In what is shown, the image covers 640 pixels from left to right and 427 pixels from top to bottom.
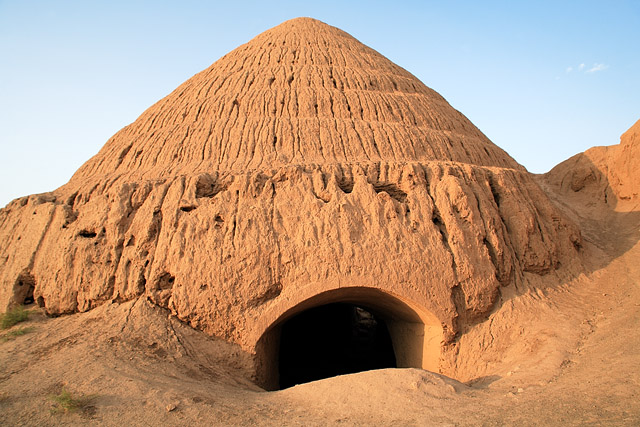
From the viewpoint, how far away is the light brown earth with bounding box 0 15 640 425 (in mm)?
5750

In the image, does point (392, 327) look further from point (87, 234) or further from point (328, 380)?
point (87, 234)

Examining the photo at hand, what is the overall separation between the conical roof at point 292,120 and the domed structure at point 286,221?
5cm

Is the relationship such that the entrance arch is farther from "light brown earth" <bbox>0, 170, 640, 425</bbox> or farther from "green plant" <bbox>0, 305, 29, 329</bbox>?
"green plant" <bbox>0, 305, 29, 329</bbox>

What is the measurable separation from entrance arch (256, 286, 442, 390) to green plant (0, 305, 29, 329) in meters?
4.23

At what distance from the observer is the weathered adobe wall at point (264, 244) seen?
7527 millimetres

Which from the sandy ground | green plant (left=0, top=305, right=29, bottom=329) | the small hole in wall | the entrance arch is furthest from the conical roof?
the sandy ground

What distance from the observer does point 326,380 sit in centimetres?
645

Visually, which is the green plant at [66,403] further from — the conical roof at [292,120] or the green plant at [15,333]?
the conical roof at [292,120]

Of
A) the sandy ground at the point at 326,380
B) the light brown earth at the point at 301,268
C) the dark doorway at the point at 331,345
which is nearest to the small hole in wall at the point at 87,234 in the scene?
the light brown earth at the point at 301,268

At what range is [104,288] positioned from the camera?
768 cm

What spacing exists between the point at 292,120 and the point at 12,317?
21.3ft

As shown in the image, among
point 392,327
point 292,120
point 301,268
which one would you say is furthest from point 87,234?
point 392,327

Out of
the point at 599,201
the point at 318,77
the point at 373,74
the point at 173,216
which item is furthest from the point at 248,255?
the point at 599,201

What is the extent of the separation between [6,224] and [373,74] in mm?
9249
